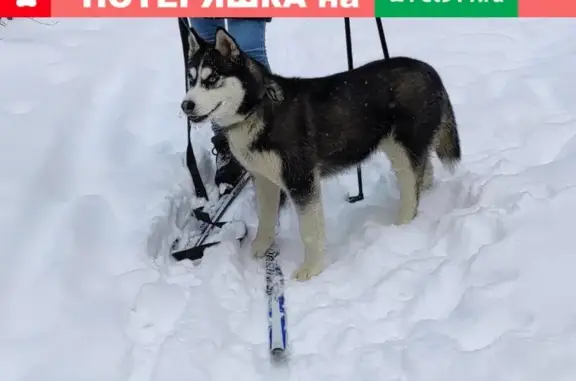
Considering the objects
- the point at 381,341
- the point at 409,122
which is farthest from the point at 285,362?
the point at 409,122

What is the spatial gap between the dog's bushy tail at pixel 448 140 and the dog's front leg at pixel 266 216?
29.1 inches

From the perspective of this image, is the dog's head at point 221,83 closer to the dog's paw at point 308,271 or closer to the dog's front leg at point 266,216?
the dog's front leg at point 266,216

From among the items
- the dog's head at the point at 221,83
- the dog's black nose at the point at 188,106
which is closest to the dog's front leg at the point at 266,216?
the dog's head at the point at 221,83

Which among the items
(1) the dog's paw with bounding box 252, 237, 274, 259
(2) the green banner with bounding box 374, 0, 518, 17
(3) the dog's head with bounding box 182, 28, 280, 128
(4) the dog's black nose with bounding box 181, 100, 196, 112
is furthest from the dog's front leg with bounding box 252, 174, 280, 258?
(2) the green banner with bounding box 374, 0, 518, 17

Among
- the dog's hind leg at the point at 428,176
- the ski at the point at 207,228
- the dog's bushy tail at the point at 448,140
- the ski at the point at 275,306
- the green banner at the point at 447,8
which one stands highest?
the green banner at the point at 447,8

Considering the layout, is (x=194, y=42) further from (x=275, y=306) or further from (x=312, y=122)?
(x=275, y=306)

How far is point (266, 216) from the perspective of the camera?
9.16 ft

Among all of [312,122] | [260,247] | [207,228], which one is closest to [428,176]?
[312,122]

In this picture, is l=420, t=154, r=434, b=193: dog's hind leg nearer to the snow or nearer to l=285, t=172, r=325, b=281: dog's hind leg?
the snow

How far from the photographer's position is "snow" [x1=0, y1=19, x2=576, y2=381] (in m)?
1.93

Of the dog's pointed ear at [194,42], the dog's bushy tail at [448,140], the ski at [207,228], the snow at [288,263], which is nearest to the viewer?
the snow at [288,263]

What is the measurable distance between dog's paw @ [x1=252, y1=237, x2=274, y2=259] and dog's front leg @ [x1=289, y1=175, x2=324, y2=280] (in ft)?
0.83

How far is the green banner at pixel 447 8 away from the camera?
6141 millimetres

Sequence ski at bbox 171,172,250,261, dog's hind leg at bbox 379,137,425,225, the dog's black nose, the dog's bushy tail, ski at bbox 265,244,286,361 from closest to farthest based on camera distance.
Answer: ski at bbox 265,244,286,361 → the dog's black nose → ski at bbox 171,172,250,261 → dog's hind leg at bbox 379,137,425,225 → the dog's bushy tail
